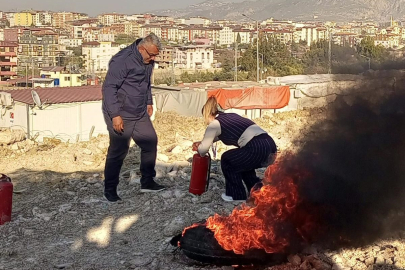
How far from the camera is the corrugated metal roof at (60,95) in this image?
980 inches

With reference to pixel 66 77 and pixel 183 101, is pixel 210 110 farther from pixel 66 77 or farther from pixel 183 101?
pixel 66 77

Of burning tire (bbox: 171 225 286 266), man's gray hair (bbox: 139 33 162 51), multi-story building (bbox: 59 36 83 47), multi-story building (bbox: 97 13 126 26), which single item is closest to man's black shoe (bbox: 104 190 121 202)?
man's gray hair (bbox: 139 33 162 51)

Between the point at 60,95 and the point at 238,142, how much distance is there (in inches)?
824

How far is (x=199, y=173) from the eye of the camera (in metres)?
7.12

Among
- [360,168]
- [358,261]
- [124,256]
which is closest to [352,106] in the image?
[360,168]

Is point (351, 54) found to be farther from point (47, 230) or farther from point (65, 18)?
point (65, 18)

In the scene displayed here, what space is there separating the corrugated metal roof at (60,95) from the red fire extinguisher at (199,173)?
18.5 meters

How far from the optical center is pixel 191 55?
78125 millimetres

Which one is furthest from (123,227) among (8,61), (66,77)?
(8,61)

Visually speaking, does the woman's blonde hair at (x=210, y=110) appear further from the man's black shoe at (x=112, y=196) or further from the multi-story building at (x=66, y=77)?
the multi-story building at (x=66, y=77)

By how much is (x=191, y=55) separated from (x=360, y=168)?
74394 mm

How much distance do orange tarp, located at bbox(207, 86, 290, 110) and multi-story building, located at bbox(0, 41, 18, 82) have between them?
50432mm

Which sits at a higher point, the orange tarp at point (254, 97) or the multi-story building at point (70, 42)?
the multi-story building at point (70, 42)

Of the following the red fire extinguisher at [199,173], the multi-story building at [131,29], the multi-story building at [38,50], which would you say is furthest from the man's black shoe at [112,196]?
the multi-story building at [131,29]
